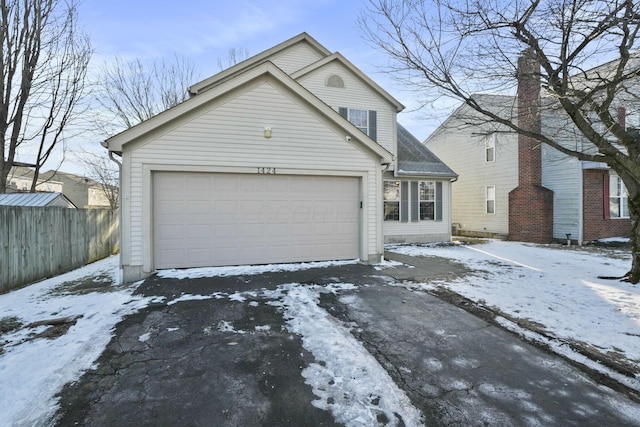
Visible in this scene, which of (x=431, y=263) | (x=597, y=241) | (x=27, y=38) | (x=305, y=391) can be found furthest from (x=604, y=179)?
(x=27, y=38)

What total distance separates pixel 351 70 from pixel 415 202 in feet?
19.2

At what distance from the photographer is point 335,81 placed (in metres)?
12.2

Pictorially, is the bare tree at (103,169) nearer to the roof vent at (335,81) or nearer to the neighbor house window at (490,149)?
the roof vent at (335,81)

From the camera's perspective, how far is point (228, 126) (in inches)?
305

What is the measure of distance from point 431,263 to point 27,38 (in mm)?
15779

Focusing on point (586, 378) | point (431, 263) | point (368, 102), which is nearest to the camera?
point (586, 378)

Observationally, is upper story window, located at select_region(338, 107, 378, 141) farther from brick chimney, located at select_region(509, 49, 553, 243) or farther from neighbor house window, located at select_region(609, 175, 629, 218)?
neighbor house window, located at select_region(609, 175, 629, 218)

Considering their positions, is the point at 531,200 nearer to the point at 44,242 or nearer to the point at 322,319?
the point at 322,319

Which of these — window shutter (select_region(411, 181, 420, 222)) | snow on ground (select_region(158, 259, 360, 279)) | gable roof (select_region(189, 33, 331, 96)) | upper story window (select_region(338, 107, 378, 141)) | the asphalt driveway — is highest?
gable roof (select_region(189, 33, 331, 96))

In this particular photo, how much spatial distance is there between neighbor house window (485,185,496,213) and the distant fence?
1691 centimetres

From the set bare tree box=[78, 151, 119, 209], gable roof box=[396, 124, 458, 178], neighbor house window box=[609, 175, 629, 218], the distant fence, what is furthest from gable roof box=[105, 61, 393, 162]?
bare tree box=[78, 151, 119, 209]

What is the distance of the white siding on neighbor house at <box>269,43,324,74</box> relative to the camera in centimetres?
1286

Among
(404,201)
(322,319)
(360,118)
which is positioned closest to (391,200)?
(404,201)

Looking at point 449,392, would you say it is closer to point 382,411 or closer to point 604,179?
point 382,411
